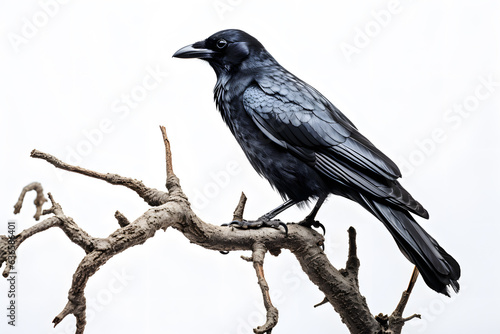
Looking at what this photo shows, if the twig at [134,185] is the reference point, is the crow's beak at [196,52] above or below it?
above

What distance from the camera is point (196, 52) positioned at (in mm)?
3146

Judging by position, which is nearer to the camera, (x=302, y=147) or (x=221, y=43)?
(x=302, y=147)

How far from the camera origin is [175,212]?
8.06 ft

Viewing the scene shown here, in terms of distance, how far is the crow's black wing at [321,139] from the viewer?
9.21ft

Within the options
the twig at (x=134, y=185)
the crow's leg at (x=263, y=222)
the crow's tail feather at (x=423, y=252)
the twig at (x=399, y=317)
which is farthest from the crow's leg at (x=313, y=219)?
the twig at (x=134, y=185)

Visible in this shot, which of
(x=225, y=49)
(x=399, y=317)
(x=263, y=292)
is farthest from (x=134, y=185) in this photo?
(x=399, y=317)

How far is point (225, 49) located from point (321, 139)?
758mm

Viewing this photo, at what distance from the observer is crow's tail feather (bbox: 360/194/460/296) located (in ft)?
8.49

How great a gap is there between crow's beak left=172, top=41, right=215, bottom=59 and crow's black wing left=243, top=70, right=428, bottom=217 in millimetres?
327

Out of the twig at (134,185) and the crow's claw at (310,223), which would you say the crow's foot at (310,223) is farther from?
the twig at (134,185)

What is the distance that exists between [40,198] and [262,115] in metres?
1.19

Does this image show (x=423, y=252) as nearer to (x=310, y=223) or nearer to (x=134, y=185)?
(x=310, y=223)

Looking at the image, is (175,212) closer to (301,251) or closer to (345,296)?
(301,251)

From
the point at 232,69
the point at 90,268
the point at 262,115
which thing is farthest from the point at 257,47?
the point at 90,268
